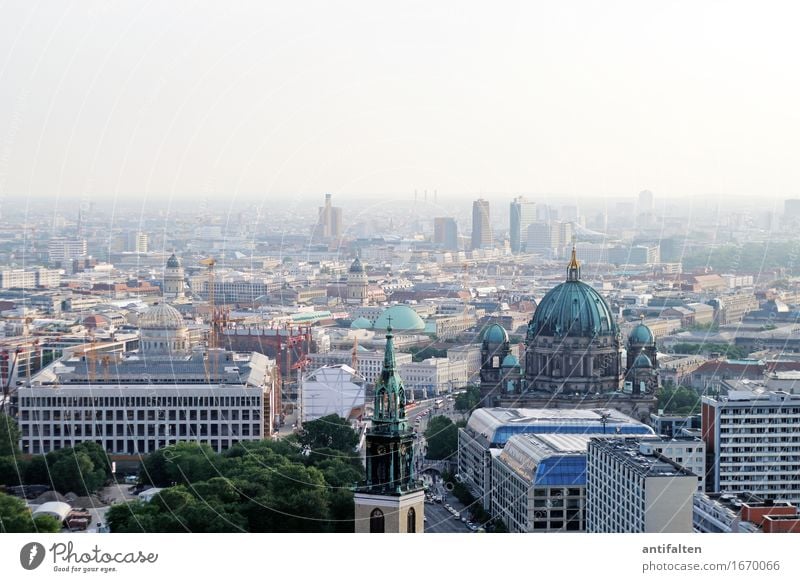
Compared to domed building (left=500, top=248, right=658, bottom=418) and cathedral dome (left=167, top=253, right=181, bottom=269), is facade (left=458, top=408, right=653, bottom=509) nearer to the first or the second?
domed building (left=500, top=248, right=658, bottom=418)

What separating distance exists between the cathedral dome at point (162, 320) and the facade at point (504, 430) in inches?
577

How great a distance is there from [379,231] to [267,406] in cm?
3323

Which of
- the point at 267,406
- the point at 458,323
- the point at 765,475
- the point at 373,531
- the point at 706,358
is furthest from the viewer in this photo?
the point at 458,323

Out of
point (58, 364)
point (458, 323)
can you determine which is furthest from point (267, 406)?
point (458, 323)

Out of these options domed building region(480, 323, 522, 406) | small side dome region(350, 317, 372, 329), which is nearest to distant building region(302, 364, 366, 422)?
domed building region(480, 323, 522, 406)

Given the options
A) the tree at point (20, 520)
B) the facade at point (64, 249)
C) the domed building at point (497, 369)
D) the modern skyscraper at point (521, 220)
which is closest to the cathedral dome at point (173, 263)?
the facade at point (64, 249)

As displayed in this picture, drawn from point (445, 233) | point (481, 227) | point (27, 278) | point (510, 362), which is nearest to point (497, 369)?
point (510, 362)

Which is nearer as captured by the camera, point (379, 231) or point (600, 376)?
point (600, 376)

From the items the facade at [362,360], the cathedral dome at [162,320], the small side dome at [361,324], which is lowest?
the facade at [362,360]

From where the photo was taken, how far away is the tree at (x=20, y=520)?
59.8ft

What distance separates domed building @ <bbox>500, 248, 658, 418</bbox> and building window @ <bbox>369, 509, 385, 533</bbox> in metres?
17.5

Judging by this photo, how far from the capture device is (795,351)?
43.3m

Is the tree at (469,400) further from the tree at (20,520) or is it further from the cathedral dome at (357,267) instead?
the cathedral dome at (357,267)

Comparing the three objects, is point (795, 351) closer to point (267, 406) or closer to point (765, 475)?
point (267, 406)
